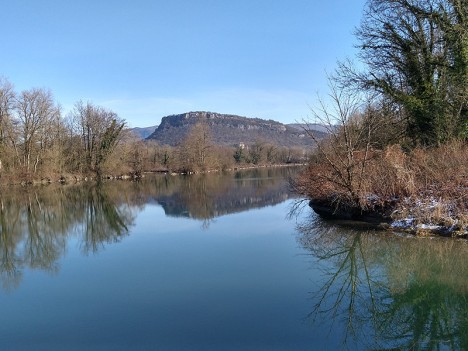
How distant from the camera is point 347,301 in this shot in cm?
685

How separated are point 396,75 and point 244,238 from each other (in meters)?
11.2

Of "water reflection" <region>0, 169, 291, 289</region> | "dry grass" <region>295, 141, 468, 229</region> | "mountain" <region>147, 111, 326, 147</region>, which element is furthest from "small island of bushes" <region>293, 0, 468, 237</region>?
"mountain" <region>147, 111, 326, 147</region>

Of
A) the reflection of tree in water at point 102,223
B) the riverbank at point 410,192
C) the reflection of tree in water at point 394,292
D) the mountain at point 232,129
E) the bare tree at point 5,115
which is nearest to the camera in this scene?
the reflection of tree in water at point 394,292

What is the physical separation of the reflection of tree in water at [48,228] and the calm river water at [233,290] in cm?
10

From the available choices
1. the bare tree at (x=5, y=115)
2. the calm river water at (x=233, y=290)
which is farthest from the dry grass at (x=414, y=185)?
the bare tree at (x=5, y=115)

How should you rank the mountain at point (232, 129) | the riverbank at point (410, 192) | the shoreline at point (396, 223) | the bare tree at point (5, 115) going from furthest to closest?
the mountain at point (232, 129) → the bare tree at point (5, 115) → the riverbank at point (410, 192) → the shoreline at point (396, 223)

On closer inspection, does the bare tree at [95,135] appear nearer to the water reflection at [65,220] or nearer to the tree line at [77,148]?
the tree line at [77,148]

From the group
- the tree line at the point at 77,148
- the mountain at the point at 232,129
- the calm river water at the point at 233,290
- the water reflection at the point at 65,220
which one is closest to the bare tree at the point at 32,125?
the tree line at the point at 77,148

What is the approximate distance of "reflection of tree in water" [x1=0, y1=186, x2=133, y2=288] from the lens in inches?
419

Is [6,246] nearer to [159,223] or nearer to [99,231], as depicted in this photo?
[99,231]

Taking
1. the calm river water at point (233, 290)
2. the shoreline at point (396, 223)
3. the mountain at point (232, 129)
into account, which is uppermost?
the mountain at point (232, 129)

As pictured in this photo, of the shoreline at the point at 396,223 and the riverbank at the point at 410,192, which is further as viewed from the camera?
the riverbank at the point at 410,192

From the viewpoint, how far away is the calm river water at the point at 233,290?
5480 millimetres

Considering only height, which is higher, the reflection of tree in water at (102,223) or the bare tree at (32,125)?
the bare tree at (32,125)
